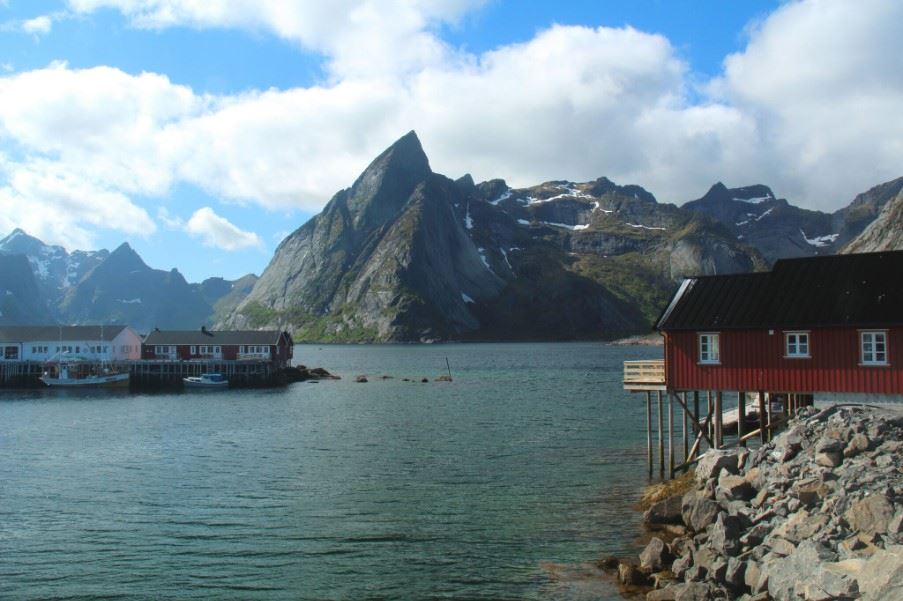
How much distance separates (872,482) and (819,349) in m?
12.7

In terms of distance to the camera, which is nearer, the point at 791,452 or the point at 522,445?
the point at 791,452

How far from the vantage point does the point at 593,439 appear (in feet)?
183

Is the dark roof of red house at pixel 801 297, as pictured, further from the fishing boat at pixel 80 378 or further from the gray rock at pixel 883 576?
the fishing boat at pixel 80 378

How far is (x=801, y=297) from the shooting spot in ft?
115

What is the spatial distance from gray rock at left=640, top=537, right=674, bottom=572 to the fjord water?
166 centimetres

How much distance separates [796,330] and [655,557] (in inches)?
580

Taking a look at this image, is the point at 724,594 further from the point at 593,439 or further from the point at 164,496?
the point at 593,439

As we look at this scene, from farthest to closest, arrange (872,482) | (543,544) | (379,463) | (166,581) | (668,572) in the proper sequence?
(379,463) < (543,544) < (166,581) < (668,572) < (872,482)

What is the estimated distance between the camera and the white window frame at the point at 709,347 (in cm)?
3650

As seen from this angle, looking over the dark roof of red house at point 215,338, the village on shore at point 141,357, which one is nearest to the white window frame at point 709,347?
the village on shore at point 141,357

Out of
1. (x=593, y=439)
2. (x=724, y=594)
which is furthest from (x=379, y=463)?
(x=724, y=594)

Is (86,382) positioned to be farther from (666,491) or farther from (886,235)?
→ (886,235)

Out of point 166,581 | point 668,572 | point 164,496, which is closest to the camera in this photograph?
point 668,572

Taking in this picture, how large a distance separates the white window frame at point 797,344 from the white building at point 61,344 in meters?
112
